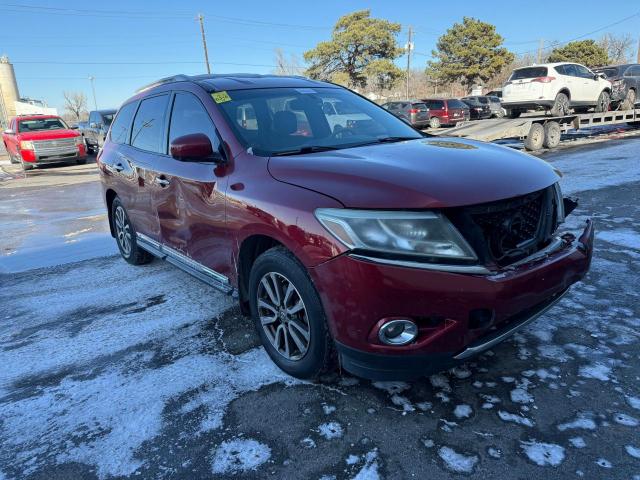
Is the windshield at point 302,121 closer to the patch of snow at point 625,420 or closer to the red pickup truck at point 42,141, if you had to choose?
the patch of snow at point 625,420

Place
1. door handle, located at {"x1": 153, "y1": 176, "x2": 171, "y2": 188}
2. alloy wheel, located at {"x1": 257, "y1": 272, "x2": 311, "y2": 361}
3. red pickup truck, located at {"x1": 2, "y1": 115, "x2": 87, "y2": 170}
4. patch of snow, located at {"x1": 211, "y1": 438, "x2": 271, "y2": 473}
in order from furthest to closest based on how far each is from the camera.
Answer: red pickup truck, located at {"x1": 2, "y1": 115, "x2": 87, "y2": 170}
door handle, located at {"x1": 153, "y1": 176, "x2": 171, "y2": 188}
alloy wheel, located at {"x1": 257, "y1": 272, "x2": 311, "y2": 361}
patch of snow, located at {"x1": 211, "y1": 438, "x2": 271, "y2": 473}

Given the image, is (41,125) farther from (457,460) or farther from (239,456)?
(457,460)

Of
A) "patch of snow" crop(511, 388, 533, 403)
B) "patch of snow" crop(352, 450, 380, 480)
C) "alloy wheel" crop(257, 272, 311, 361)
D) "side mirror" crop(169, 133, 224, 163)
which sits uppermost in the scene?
"side mirror" crop(169, 133, 224, 163)

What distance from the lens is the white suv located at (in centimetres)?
1345

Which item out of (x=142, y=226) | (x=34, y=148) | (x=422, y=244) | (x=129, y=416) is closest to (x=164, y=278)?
(x=142, y=226)

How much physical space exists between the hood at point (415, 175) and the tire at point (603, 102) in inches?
585

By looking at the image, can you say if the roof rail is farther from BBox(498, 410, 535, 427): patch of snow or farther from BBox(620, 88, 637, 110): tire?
BBox(620, 88, 637, 110): tire

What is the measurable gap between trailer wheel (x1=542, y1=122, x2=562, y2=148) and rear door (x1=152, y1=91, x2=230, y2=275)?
41.1ft

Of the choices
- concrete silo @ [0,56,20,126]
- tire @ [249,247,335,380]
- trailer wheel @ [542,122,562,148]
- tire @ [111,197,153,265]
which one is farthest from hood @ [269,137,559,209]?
concrete silo @ [0,56,20,126]

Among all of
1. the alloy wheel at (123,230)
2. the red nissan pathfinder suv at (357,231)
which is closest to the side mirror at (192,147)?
the red nissan pathfinder suv at (357,231)

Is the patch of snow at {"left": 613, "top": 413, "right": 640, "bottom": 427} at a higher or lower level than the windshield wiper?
lower

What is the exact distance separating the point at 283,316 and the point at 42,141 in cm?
1717

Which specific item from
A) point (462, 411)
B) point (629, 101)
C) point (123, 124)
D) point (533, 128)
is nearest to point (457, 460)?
point (462, 411)

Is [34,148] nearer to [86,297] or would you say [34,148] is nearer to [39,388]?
[86,297]
